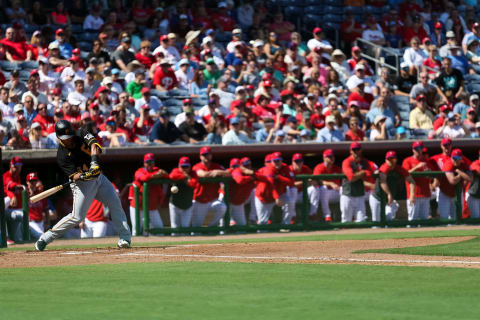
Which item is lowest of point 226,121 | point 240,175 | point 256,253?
point 256,253

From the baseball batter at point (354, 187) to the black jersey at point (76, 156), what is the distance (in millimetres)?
5993

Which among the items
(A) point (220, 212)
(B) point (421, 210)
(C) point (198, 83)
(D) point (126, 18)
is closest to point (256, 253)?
(A) point (220, 212)

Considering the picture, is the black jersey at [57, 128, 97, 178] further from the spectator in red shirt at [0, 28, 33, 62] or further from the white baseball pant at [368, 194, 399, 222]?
the spectator in red shirt at [0, 28, 33, 62]

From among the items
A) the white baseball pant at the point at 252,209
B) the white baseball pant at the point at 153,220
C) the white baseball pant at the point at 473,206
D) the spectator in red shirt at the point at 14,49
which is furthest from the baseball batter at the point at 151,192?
the white baseball pant at the point at 473,206

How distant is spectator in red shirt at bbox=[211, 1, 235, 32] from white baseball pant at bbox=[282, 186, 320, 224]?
6244mm

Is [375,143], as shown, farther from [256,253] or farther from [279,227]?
[256,253]

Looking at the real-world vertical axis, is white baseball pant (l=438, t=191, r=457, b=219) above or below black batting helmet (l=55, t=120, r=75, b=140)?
below

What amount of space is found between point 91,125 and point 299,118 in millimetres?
4305

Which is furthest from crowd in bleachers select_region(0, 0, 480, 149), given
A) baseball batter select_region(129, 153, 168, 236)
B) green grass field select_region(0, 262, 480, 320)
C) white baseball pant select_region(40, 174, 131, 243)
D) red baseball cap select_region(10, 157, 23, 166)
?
green grass field select_region(0, 262, 480, 320)

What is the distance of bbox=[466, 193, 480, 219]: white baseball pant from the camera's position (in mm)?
17172

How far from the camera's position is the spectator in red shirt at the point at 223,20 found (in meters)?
21.5

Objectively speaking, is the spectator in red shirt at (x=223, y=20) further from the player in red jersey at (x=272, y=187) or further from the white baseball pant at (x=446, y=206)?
the white baseball pant at (x=446, y=206)

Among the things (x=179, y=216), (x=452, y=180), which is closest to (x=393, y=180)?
(x=452, y=180)

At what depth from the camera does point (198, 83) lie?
18875mm
